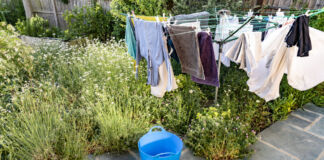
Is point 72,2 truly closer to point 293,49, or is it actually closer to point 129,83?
point 129,83

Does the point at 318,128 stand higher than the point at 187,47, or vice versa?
the point at 187,47

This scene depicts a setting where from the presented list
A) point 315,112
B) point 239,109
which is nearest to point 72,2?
point 239,109

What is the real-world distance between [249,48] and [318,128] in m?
1.95

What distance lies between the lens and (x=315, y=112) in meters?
3.70

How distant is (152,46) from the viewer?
105 inches

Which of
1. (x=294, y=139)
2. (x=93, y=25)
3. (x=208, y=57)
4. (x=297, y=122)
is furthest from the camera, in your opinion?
(x=93, y=25)

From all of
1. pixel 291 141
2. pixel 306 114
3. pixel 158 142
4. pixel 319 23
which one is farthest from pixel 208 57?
pixel 319 23

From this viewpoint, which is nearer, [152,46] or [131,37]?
[152,46]

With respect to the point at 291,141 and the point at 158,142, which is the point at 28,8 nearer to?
the point at 158,142

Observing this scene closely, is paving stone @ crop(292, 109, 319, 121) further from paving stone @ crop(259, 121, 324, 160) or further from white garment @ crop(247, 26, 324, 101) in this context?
white garment @ crop(247, 26, 324, 101)

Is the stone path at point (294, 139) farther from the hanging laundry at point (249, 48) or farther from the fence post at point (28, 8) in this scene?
the fence post at point (28, 8)

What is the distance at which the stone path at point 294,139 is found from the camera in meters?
2.71

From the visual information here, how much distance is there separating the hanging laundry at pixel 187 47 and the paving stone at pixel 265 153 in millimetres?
1260

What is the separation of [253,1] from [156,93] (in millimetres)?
3851
